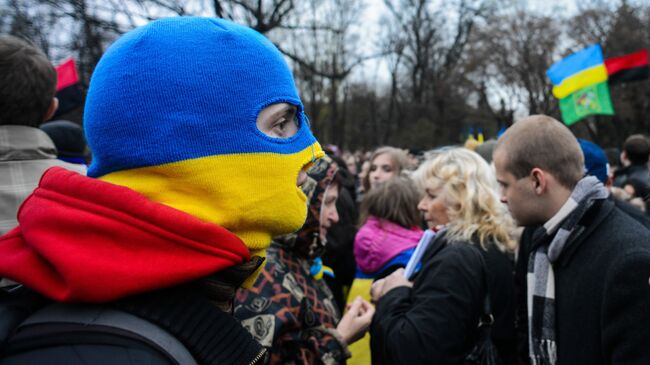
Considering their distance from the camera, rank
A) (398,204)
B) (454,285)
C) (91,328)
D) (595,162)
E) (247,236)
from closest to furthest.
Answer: (91,328) → (247,236) → (454,285) → (398,204) → (595,162)

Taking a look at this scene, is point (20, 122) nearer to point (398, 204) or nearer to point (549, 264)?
point (398, 204)

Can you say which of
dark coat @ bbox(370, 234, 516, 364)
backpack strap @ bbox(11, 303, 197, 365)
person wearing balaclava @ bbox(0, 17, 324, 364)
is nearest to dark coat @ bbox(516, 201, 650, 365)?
dark coat @ bbox(370, 234, 516, 364)

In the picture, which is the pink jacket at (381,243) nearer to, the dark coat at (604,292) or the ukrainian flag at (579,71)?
the dark coat at (604,292)

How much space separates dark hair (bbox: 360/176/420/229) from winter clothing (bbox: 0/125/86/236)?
6.77 ft

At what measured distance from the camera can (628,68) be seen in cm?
716

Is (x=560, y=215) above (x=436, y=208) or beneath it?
above

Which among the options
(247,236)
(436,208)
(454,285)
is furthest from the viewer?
(436,208)

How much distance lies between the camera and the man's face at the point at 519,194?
2188 mm

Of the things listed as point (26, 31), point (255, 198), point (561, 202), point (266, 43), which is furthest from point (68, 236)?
point (26, 31)

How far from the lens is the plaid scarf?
6.47 ft

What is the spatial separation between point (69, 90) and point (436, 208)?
3.95 m

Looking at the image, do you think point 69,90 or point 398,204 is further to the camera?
point 69,90

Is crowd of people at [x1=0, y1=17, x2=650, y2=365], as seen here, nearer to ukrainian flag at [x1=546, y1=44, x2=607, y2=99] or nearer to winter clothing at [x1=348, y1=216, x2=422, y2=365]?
winter clothing at [x1=348, y1=216, x2=422, y2=365]

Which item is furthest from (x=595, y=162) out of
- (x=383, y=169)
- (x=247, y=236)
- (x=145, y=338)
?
(x=145, y=338)
